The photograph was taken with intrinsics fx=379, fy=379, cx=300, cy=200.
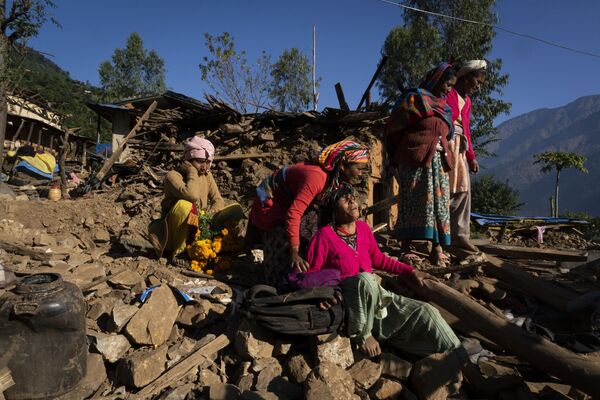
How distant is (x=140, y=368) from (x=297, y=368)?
37.1 inches

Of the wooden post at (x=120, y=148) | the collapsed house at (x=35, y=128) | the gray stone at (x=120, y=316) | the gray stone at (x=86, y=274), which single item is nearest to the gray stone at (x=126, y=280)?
the gray stone at (x=86, y=274)

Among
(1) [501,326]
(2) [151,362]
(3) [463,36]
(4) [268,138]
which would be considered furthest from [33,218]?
(3) [463,36]

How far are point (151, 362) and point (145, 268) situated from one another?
1647mm

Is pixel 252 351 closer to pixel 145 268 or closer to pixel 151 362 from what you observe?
pixel 151 362

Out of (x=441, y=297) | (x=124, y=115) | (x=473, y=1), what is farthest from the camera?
(x=473, y=1)

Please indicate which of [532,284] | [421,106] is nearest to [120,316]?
[421,106]

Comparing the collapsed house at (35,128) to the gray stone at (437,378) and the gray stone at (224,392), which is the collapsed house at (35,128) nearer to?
the gray stone at (224,392)

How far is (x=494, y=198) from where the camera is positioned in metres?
23.0

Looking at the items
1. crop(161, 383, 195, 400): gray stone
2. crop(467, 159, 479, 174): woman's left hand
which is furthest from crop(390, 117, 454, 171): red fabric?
crop(161, 383, 195, 400): gray stone

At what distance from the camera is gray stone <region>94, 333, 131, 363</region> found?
2531mm

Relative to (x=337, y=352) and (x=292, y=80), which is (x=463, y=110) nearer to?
(x=337, y=352)

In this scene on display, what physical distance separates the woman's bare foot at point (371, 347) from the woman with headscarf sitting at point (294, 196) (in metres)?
0.61

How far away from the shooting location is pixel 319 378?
6.63ft

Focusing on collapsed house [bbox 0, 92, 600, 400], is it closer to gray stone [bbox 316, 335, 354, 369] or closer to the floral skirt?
gray stone [bbox 316, 335, 354, 369]
